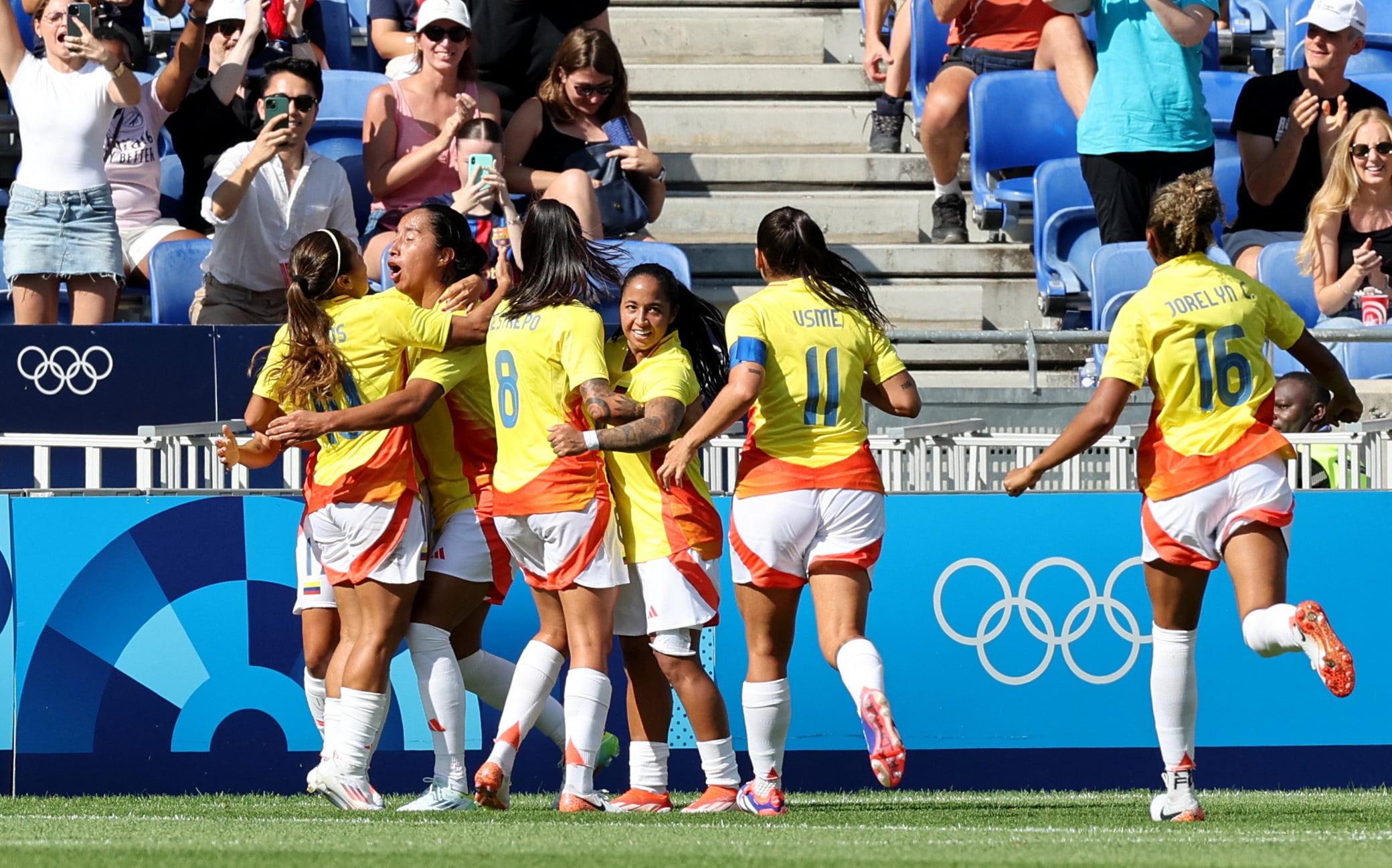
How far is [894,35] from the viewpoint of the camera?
471 inches

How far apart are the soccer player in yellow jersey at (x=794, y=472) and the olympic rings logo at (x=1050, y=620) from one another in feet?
4.08

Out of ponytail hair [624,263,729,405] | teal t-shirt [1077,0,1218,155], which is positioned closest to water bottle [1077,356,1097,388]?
teal t-shirt [1077,0,1218,155]

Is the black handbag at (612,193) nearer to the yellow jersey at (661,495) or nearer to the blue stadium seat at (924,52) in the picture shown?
the blue stadium seat at (924,52)

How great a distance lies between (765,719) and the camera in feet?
18.6

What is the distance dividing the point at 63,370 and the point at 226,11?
3368 millimetres

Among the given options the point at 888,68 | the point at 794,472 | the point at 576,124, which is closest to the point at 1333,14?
the point at 888,68

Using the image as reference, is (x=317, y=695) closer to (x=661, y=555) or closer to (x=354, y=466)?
(x=354, y=466)

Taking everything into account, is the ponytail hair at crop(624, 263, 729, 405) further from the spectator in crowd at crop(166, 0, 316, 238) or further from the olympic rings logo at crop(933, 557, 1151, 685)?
the spectator in crowd at crop(166, 0, 316, 238)

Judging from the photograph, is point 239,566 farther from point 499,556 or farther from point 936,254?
point 936,254

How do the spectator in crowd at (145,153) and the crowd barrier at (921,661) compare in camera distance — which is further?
the spectator in crowd at (145,153)

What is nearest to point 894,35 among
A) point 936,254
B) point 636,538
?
point 936,254

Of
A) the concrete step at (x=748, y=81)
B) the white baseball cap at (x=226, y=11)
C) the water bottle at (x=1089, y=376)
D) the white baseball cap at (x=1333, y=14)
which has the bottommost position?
the water bottle at (x=1089, y=376)

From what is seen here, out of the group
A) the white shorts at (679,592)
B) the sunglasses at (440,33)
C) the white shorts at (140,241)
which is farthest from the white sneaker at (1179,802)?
the white shorts at (140,241)

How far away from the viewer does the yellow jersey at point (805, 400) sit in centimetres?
562
